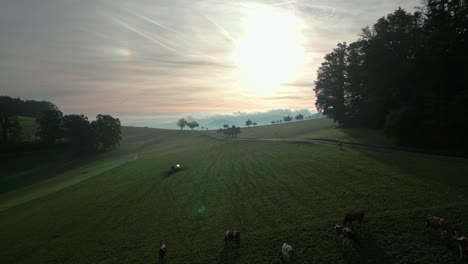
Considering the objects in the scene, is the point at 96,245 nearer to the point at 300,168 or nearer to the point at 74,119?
the point at 300,168

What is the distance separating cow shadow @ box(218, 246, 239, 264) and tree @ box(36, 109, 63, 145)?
335 ft

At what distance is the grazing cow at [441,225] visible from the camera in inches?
732

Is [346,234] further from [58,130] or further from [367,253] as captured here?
[58,130]

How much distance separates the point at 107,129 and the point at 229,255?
99.9 metres

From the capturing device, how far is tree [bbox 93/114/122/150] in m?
103

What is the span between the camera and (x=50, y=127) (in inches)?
3839

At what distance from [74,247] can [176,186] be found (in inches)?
694

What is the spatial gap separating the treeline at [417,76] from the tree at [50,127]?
4261 inches

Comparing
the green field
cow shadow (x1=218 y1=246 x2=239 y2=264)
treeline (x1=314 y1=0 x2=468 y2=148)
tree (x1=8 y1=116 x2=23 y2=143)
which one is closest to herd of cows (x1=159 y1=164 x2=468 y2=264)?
cow shadow (x1=218 y1=246 x2=239 y2=264)

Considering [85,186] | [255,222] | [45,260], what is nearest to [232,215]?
[255,222]

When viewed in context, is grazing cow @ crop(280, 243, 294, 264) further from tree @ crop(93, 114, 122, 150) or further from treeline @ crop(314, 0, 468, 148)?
tree @ crop(93, 114, 122, 150)

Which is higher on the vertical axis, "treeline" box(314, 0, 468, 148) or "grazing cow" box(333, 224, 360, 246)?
"treeline" box(314, 0, 468, 148)

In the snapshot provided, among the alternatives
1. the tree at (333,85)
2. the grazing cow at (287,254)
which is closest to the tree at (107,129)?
the tree at (333,85)

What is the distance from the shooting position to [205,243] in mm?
23297
